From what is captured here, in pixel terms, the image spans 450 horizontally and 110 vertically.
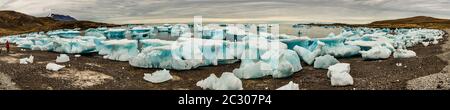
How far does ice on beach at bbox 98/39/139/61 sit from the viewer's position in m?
20.4

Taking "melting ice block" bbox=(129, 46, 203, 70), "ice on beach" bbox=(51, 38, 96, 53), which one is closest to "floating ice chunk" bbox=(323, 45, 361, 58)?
"melting ice block" bbox=(129, 46, 203, 70)

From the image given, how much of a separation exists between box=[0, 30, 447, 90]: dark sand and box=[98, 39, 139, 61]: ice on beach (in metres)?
1.89

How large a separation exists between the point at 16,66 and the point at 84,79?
4565mm

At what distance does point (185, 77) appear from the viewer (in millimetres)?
15320

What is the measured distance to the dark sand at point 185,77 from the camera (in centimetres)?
1316

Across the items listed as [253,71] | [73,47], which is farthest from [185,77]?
[73,47]

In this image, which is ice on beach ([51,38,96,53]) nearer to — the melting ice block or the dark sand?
the dark sand

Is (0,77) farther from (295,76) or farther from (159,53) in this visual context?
(295,76)

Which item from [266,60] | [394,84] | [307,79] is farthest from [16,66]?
[394,84]

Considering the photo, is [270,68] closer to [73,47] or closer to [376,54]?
[376,54]

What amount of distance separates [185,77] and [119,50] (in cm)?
747

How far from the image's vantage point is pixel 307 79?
1448 centimetres

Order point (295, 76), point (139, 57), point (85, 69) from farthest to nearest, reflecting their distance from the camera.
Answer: point (139, 57), point (85, 69), point (295, 76)
